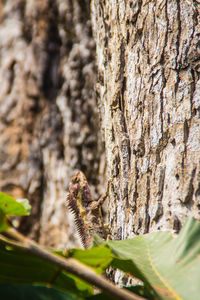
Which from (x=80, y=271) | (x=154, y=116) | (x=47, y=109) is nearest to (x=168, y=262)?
(x=80, y=271)

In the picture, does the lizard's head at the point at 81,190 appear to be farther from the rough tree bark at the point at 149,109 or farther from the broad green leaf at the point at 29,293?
the broad green leaf at the point at 29,293

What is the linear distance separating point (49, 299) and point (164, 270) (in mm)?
203

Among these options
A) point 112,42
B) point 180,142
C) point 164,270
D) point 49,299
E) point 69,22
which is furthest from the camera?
point 69,22

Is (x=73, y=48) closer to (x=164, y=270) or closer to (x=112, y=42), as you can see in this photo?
(x=112, y=42)

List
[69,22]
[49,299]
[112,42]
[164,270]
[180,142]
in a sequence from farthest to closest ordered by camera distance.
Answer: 1. [69,22]
2. [112,42]
3. [180,142]
4. [164,270]
5. [49,299]

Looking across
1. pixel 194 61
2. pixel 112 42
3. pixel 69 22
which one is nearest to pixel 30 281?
pixel 194 61

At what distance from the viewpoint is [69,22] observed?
263cm

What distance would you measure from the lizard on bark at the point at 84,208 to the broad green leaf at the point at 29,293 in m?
1.17

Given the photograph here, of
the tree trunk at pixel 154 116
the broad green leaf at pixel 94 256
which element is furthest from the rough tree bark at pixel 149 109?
the broad green leaf at pixel 94 256

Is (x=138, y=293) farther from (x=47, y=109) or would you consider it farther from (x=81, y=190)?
(x=47, y=109)

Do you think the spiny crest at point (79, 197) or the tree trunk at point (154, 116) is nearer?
the tree trunk at point (154, 116)

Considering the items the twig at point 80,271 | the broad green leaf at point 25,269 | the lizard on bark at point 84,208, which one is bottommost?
the lizard on bark at point 84,208

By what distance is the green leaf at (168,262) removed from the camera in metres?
0.38

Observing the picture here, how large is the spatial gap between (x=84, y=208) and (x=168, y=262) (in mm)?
1294
